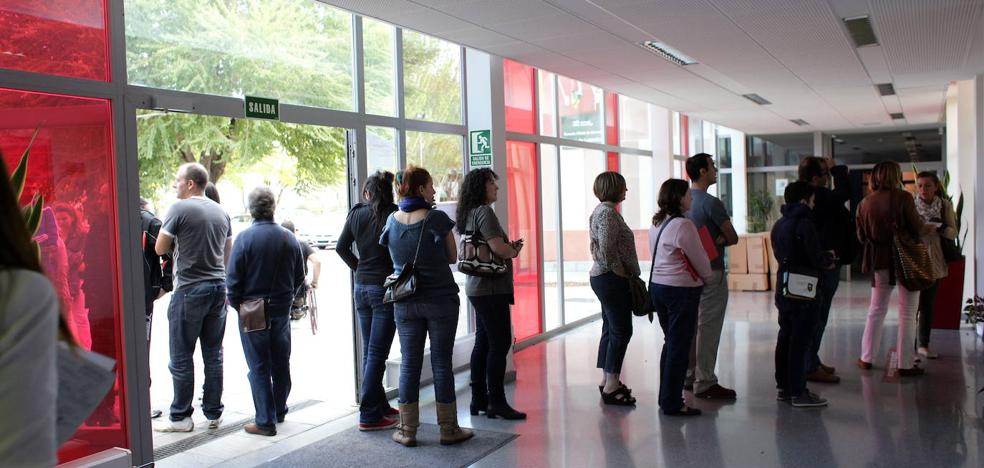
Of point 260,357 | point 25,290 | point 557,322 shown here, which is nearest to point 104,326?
point 260,357

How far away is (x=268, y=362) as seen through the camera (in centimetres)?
496

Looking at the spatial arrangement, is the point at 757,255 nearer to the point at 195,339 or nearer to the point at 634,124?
the point at 634,124

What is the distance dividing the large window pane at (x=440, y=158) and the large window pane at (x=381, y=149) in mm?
184

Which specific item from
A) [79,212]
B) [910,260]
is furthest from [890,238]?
[79,212]

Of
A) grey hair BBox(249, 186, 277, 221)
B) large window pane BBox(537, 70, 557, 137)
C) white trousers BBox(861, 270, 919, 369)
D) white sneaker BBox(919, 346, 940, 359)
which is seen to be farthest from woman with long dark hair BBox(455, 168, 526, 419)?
white sneaker BBox(919, 346, 940, 359)

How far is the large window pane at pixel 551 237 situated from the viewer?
332 inches

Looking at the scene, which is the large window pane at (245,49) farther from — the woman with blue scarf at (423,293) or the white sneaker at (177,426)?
the white sneaker at (177,426)

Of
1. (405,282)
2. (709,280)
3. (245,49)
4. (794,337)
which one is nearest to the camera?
(405,282)

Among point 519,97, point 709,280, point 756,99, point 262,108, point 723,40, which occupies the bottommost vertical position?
point 709,280

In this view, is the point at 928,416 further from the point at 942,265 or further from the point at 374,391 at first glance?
the point at 374,391

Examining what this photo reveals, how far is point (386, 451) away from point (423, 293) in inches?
37.1

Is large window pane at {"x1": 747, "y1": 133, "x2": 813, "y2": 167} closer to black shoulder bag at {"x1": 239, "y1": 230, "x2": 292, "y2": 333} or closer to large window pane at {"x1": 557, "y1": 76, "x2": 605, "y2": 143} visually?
large window pane at {"x1": 557, "y1": 76, "x2": 605, "y2": 143}

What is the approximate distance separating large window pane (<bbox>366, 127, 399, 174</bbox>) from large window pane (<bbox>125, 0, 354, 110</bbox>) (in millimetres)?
322

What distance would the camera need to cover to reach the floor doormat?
439 centimetres
